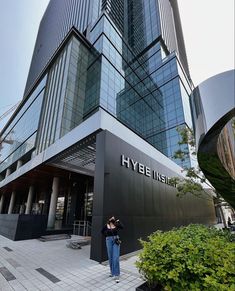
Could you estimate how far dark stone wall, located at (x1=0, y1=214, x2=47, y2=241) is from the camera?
10.8 meters

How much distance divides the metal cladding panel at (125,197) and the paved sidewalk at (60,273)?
854 millimetres

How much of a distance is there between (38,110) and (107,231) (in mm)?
23580

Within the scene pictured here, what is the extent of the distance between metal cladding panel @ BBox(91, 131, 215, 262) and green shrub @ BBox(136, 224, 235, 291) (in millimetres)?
3777

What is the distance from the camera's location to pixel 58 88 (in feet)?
67.8

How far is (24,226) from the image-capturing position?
36.4 ft

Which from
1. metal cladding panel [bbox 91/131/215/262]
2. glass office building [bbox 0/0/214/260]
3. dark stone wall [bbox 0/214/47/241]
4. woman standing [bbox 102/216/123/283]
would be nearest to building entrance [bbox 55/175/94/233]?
glass office building [bbox 0/0/214/260]

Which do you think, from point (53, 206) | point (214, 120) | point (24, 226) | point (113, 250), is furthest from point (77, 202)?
point (214, 120)

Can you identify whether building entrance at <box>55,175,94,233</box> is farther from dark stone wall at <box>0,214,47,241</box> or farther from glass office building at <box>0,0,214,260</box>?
dark stone wall at <box>0,214,47,241</box>

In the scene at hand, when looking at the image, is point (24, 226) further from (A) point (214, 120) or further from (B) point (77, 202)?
(A) point (214, 120)

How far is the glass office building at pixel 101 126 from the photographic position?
8453mm

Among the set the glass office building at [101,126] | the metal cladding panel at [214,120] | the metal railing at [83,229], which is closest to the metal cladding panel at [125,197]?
the glass office building at [101,126]

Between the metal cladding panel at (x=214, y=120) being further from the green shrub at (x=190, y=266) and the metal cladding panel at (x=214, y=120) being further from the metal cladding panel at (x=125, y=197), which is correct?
the metal cladding panel at (x=125, y=197)

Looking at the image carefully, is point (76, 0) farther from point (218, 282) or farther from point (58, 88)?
point (218, 282)

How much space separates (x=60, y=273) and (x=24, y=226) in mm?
7537
